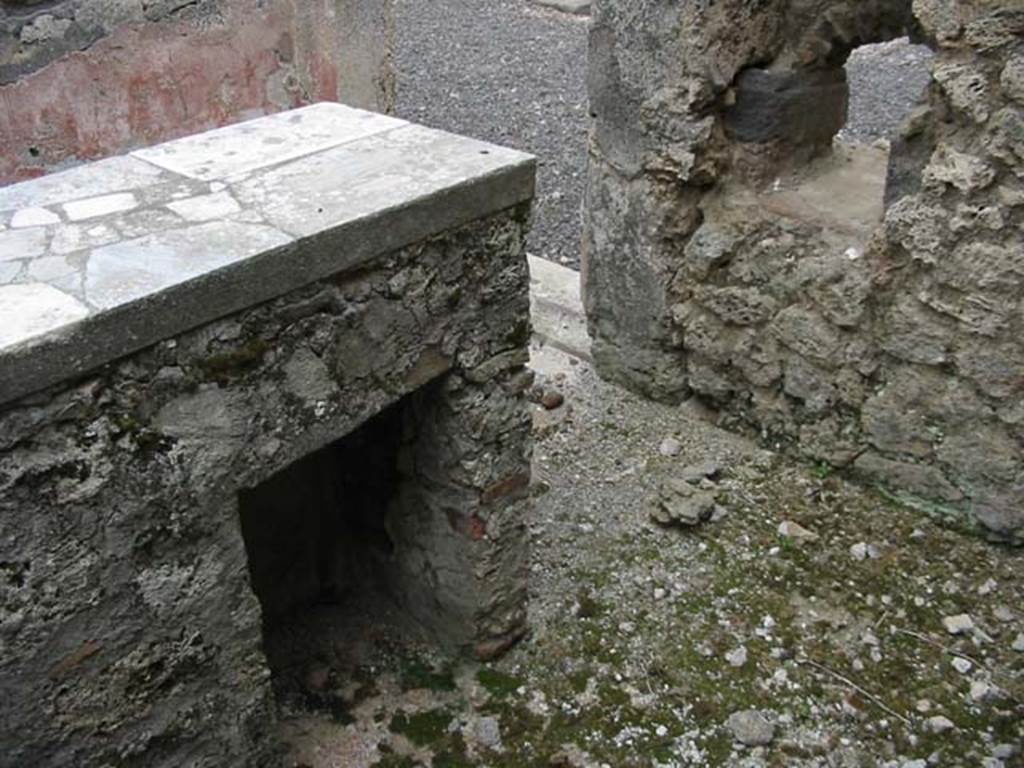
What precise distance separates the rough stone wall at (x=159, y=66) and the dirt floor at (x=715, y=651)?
2047mm

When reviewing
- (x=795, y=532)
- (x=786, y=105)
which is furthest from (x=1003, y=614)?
(x=786, y=105)

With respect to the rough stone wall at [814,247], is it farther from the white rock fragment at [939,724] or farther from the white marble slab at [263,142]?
the white marble slab at [263,142]

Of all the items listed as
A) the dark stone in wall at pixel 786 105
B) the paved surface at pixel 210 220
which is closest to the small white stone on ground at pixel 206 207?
the paved surface at pixel 210 220

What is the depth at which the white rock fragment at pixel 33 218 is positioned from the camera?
216cm

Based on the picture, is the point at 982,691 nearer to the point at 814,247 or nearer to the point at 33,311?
the point at 814,247

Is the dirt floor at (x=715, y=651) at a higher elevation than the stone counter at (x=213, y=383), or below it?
below

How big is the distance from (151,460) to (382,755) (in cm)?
108

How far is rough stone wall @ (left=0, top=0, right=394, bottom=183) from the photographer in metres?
3.83

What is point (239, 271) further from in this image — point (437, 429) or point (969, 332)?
point (969, 332)

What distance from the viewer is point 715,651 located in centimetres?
293

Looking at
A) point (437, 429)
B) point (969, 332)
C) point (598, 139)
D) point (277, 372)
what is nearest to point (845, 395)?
point (969, 332)

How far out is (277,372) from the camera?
212cm

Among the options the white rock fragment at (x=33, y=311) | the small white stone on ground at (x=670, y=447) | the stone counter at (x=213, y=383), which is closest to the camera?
the white rock fragment at (x=33, y=311)

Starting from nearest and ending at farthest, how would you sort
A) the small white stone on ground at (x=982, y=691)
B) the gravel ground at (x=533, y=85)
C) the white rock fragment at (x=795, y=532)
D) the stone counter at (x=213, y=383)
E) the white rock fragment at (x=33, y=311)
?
the white rock fragment at (x=33, y=311) → the stone counter at (x=213, y=383) → the small white stone on ground at (x=982, y=691) → the white rock fragment at (x=795, y=532) → the gravel ground at (x=533, y=85)
